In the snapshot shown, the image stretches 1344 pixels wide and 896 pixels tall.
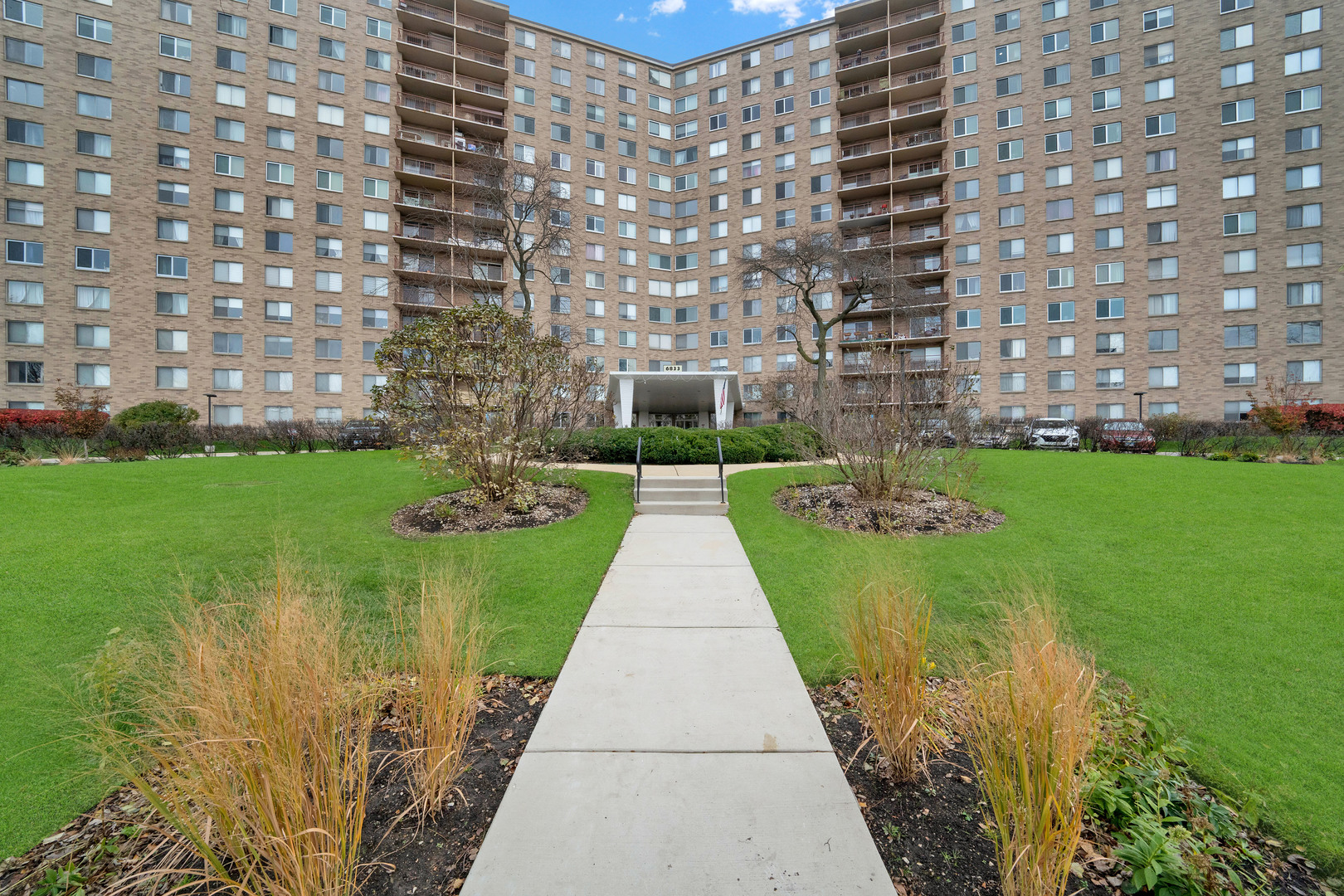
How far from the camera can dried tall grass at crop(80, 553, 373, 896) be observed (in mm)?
1977

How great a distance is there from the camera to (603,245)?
151ft

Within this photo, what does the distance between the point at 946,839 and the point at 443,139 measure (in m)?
49.7

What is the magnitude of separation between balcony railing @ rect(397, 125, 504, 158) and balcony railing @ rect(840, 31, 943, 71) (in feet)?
94.2

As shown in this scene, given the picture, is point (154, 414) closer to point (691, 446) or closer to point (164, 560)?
point (164, 560)

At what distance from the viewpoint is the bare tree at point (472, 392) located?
9.02 meters

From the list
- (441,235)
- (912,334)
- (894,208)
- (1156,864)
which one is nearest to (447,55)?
(441,235)

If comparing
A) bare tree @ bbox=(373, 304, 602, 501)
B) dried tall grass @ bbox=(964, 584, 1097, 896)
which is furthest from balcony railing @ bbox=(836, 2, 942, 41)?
dried tall grass @ bbox=(964, 584, 1097, 896)

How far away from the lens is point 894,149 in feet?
136

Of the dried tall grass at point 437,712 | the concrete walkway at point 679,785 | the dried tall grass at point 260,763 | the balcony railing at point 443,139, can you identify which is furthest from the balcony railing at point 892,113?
the dried tall grass at point 260,763

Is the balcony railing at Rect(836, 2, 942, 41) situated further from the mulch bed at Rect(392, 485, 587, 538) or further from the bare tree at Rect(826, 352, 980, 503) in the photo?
the mulch bed at Rect(392, 485, 587, 538)

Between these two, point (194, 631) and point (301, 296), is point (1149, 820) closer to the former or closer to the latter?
point (194, 631)

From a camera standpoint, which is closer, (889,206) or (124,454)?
(124,454)

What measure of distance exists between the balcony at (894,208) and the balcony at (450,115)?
27896 millimetres

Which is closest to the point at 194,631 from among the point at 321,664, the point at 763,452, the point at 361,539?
the point at 321,664
